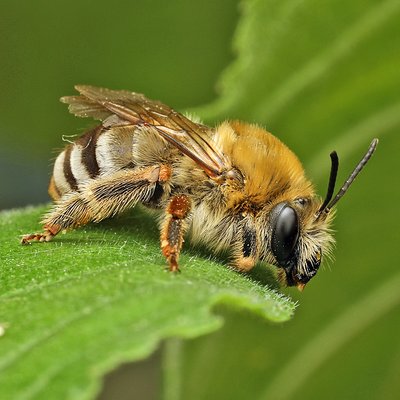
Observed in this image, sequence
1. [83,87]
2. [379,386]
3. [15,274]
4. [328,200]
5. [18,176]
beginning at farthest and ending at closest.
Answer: [18,176], [379,386], [83,87], [328,200], [15,274]

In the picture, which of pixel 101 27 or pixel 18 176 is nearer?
pixel 101 27

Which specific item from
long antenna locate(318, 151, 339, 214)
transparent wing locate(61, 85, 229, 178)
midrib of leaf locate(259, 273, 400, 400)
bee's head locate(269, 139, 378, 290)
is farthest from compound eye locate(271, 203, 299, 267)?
midrib of leaf locate(259, 273, 400, 400)

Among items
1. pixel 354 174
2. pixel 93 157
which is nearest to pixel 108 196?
pixel 93 157

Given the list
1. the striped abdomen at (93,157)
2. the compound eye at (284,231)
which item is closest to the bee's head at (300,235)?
the compound eye at (284,231)

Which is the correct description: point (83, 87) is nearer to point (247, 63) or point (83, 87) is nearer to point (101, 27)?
point (247, 63)

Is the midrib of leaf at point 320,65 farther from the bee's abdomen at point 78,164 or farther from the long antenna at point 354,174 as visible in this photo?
the bee's abdomen at point 78,164

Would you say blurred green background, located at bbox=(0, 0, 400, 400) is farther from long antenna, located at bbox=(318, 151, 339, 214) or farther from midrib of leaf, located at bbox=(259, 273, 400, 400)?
long antenna, located at bbox=(318, 151, 339, 214)

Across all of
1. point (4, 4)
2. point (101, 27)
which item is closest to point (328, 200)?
point (101, 27)

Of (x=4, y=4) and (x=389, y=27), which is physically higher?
(x=389, y=27)
